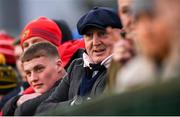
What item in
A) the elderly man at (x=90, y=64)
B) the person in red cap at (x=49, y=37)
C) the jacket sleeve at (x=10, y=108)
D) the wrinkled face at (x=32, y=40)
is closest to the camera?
the elderly man at (x=90, y=64)

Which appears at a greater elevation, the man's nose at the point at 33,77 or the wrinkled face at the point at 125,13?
the wrinkled face at the point at 125,13

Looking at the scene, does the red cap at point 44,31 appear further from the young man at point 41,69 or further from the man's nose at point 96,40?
the man's nose at point 96,40

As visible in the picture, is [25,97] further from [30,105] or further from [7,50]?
[7,50]

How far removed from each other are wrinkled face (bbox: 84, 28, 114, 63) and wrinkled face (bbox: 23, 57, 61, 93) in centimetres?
74

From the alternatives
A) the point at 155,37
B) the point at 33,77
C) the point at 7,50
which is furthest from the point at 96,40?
the point at 7,50

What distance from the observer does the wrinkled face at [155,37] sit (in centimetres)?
285

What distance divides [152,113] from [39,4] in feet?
54.6

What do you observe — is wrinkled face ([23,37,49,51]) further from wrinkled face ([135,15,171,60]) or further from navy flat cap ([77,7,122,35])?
wrinkled face ([135,15,171,60])

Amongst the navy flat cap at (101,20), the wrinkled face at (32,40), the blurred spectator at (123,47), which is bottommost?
the wrinkled face at (32,40)

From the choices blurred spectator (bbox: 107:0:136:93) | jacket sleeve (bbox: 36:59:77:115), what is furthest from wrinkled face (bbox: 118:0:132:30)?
jacket sleeve (bbox: 36:59:77:115)

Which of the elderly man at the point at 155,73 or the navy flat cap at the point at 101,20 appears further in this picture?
the navy flat cap at the point at 101,20

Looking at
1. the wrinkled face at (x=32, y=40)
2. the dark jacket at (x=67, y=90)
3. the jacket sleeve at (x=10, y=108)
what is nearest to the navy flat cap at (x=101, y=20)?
the dark jacket at (x=67, y=90)

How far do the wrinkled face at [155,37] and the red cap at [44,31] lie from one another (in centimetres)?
463

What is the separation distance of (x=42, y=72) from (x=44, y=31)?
34.3 inches
